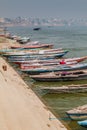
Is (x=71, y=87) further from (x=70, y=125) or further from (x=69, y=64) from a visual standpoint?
(x=69, y=64)

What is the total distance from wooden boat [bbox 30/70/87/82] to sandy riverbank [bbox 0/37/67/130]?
4.96 m

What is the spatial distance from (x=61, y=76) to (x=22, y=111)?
15026 millimetres

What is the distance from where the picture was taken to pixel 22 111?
92.9 feet

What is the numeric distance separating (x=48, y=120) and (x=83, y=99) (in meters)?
9.16

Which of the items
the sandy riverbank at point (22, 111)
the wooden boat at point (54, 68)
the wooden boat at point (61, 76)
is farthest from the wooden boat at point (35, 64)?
the sandy riverbank at point (22, 111)

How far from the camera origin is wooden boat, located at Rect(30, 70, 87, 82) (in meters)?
42.3

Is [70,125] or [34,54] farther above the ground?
[34,54]

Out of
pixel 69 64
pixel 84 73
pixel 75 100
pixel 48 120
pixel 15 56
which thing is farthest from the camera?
pixel 15 56

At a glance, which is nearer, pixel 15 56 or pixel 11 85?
pixel 11 85

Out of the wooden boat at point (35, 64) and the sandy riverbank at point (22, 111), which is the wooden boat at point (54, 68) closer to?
the wooden boat at point (35, 64)

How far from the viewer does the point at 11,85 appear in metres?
36.8

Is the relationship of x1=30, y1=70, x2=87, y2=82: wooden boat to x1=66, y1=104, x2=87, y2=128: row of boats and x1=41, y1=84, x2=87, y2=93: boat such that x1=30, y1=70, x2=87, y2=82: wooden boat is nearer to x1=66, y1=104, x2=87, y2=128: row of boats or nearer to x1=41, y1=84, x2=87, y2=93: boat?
x1=41, y1=84, x2=87, y2=93: boat

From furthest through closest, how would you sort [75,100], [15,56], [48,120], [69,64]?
[15,56]
[69,64]
[75,100]
[48,120]

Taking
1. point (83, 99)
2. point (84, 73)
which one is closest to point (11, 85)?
point (83, 99)
